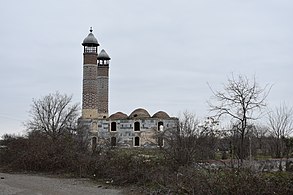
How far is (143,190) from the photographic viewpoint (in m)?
18.6

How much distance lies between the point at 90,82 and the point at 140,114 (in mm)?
8315

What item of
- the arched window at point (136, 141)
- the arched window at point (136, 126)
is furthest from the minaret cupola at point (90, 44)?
the arched window at point (136, 141)

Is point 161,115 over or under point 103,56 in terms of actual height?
under

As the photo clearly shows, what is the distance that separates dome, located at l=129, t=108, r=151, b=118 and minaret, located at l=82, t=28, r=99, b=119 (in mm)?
5187

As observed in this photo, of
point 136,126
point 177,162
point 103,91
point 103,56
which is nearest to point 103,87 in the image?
point 103,91

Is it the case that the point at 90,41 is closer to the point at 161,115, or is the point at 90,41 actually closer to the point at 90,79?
the point at 90,79

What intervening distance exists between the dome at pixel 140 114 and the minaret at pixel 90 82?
5.19 meters

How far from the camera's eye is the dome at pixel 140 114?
5891cm

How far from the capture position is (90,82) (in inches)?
2233

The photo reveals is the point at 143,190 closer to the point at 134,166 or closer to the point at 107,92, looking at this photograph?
the point at 134,166

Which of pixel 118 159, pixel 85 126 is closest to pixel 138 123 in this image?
pixel 85 126

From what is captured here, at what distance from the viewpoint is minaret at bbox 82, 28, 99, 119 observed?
56.7m

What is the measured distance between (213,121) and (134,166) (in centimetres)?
456

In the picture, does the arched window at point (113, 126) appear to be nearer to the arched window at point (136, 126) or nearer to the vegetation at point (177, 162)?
the arched window at point (136, 126)
